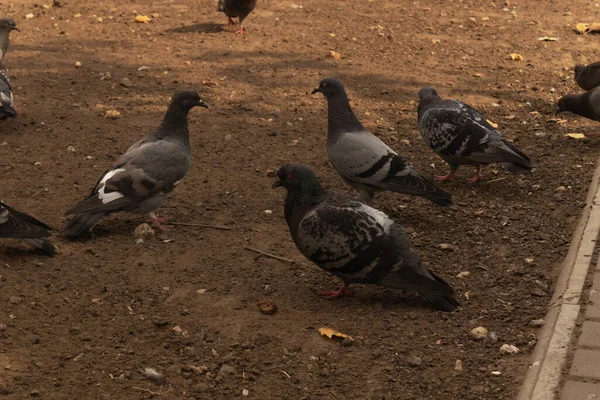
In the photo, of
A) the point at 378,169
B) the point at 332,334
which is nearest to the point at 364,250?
the point at 332,334

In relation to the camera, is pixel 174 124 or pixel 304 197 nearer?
pixel 304 197

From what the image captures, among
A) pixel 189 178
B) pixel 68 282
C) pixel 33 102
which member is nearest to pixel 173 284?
pixel 68 282

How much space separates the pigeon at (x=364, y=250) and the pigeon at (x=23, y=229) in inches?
60.2

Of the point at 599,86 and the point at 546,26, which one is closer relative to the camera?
the point at 599,86

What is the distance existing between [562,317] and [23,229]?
3056 millimetres

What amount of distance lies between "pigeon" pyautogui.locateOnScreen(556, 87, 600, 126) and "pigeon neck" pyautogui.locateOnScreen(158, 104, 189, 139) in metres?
3.48

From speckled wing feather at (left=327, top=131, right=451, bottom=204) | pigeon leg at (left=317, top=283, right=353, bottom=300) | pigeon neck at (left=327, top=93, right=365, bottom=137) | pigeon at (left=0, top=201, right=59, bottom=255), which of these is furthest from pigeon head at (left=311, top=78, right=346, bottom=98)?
pigeon at (left=0, top=201, right=59, bottom=255)

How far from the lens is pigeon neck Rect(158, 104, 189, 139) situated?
607cm

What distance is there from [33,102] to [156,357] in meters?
4.30

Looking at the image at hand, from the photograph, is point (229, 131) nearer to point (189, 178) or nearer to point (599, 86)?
point (189, 178)

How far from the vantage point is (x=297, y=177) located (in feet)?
16.5

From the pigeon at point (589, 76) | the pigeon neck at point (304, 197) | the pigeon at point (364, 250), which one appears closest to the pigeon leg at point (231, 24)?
the pigeon at point (589, 76)

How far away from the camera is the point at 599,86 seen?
741cm

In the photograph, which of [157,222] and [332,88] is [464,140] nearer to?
[332,88]
